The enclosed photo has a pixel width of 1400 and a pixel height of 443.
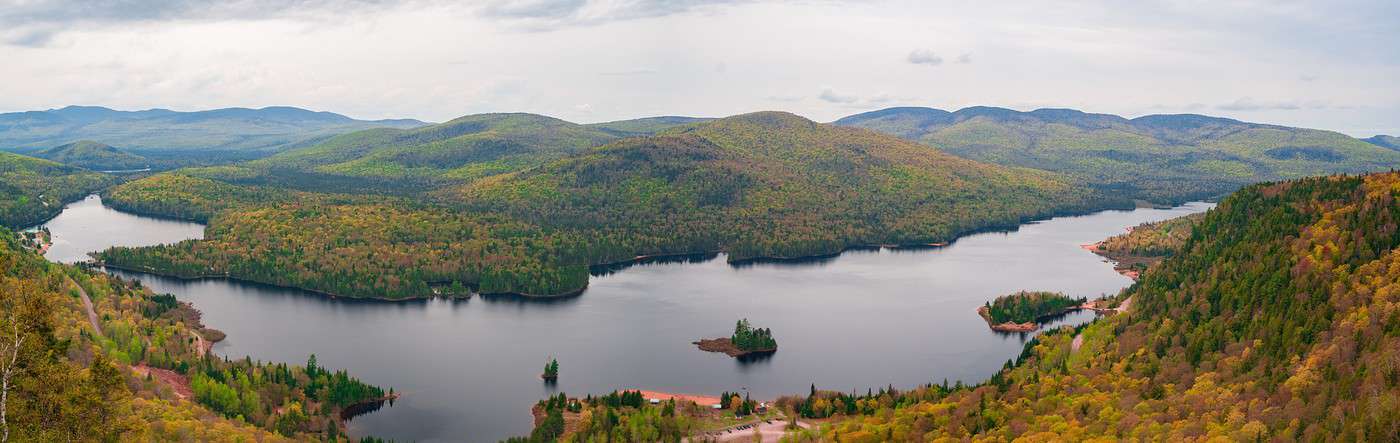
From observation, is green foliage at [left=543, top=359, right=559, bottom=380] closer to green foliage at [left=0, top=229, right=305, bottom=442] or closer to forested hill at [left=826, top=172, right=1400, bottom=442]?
green foliage at [left=0, top=229, right=305, bottom=442]

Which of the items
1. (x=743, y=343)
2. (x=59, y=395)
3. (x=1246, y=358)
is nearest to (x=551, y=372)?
(x=743, y=343)

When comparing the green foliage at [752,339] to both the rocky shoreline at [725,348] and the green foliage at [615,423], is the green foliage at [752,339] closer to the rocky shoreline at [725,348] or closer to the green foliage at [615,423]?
the rocky shoreline at [725,348]

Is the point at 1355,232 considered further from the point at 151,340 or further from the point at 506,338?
the point at 151,340

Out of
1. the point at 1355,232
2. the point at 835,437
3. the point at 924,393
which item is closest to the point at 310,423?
the point at 835,437

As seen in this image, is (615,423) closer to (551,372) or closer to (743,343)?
(551,372)

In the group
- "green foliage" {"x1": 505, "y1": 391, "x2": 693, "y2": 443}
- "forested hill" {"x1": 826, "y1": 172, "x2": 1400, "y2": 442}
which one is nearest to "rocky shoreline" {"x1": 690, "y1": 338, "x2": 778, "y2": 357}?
"green foliage" {"x1": 505, "y1": 391, "x2": 693, "y2": 443}

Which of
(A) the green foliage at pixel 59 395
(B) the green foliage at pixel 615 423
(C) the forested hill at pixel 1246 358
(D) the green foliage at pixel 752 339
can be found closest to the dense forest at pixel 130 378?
(A) the green foliage at pixel 59 395
